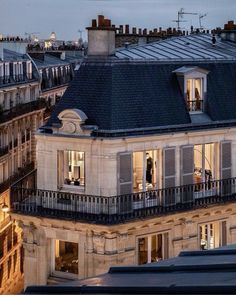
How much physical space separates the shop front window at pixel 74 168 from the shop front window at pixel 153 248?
2757 millimetres

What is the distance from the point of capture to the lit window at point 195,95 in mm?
30688

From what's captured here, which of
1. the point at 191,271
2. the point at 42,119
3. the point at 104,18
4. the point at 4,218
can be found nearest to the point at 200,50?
the point at 104,18

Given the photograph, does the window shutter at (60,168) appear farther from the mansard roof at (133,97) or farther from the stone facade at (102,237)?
the stone facade at (102,237)

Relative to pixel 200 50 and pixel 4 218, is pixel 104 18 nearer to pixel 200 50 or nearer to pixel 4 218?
pixel 200 50

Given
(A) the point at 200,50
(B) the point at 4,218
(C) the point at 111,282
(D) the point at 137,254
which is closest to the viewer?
(C) the point at 111,282

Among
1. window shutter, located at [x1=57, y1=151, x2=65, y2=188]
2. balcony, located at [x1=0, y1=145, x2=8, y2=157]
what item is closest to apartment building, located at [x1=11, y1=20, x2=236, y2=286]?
window shutter, located at [x1=57, y1=151, x2=65, y2=188]

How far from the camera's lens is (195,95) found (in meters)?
31.0

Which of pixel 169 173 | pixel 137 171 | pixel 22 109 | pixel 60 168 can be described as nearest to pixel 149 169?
pixel 137 171

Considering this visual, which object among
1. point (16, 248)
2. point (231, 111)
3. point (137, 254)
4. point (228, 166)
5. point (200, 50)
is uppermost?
point (200, 50)

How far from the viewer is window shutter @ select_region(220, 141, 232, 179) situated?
3067 centimetres

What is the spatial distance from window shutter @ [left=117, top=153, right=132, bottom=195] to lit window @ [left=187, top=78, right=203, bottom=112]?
149 inches

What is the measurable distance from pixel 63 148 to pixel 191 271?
33.1ft

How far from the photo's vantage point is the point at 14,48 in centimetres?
7056

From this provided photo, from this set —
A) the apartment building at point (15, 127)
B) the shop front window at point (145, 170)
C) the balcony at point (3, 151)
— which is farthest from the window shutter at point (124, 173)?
the balcony at point (3, 151)
